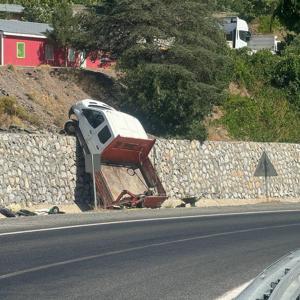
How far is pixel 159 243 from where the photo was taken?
1694cm

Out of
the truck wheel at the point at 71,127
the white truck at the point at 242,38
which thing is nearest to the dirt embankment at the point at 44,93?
the truck wheel at the point at 71,127

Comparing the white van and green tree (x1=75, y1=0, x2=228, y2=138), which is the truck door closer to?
the white van

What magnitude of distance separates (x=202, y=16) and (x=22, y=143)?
1702 centimetres

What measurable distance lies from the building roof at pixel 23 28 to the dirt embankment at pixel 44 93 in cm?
1008

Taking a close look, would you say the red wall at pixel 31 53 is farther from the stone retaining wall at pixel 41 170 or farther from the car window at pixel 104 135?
the car window at pixel 104 135

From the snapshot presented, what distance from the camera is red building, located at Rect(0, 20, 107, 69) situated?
5731cm

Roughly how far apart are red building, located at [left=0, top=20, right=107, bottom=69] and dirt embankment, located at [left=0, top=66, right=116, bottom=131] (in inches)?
324

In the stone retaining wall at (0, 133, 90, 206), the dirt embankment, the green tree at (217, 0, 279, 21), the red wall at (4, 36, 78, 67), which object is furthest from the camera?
the green tree at (217, 0, 279, 21)

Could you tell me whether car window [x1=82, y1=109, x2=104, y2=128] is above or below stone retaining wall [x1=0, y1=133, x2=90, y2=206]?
above

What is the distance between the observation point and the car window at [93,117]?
102 feet

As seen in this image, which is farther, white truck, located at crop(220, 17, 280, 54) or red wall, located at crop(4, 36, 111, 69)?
white truck, located at crop(220, 17, 280, 54)

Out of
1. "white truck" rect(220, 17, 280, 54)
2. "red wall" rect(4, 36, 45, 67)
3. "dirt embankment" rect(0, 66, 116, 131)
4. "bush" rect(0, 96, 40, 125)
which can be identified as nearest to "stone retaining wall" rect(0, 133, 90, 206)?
"dirt embankment" rect(0, 66, 116, 131)

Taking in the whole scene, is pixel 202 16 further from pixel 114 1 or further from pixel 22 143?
pixel 22 143

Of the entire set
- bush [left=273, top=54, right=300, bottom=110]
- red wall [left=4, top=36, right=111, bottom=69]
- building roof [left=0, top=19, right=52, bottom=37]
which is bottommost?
bush [left=273, top=54, right=300, bottom=110]
